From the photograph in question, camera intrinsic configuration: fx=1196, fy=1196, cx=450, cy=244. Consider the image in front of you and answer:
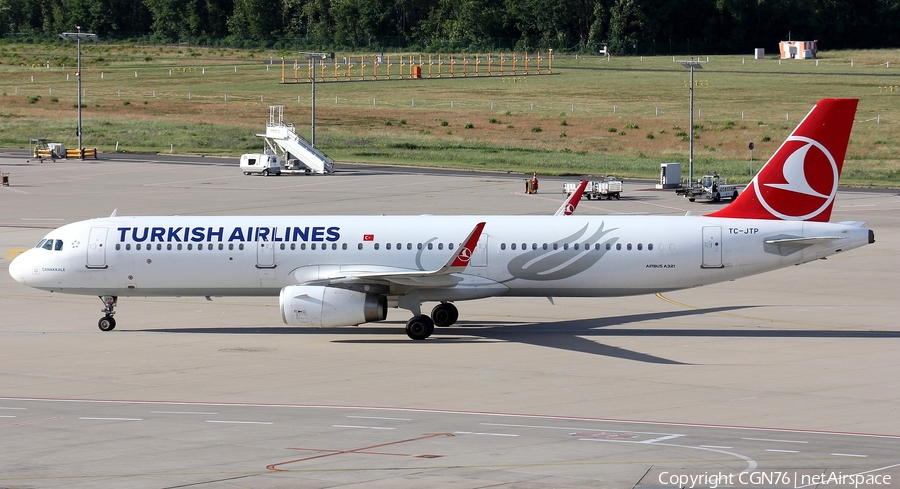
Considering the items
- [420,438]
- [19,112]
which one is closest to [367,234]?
[420,438]

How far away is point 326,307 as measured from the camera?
3747cm

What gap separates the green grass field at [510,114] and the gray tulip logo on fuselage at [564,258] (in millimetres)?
62153

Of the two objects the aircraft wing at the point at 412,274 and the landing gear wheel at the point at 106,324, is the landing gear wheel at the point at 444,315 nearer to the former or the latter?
the aircraft wing at the point at 412,274

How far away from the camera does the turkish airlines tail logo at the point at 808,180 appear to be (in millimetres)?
39281

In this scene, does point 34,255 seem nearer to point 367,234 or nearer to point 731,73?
point 367,234

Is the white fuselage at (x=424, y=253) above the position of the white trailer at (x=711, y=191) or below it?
above

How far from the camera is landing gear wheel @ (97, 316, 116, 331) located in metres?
41.5

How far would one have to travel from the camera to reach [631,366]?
112ft

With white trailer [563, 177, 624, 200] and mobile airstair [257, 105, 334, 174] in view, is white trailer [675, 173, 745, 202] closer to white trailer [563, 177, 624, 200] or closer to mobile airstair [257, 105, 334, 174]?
white trailer [563, 177, 624, 200]

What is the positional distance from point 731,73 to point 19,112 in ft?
346

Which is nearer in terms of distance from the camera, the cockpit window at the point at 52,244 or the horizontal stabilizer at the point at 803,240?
the horizontal stabilizer at the point at 803,240

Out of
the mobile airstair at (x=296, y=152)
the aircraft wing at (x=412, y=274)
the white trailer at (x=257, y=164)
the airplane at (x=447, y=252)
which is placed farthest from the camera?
the mobile airstair at (x=296, y=152)

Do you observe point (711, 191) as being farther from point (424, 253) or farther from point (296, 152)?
point (424, 253)

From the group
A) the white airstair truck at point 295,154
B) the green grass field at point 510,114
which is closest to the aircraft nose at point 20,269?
the white airstair truck at point 295,154
